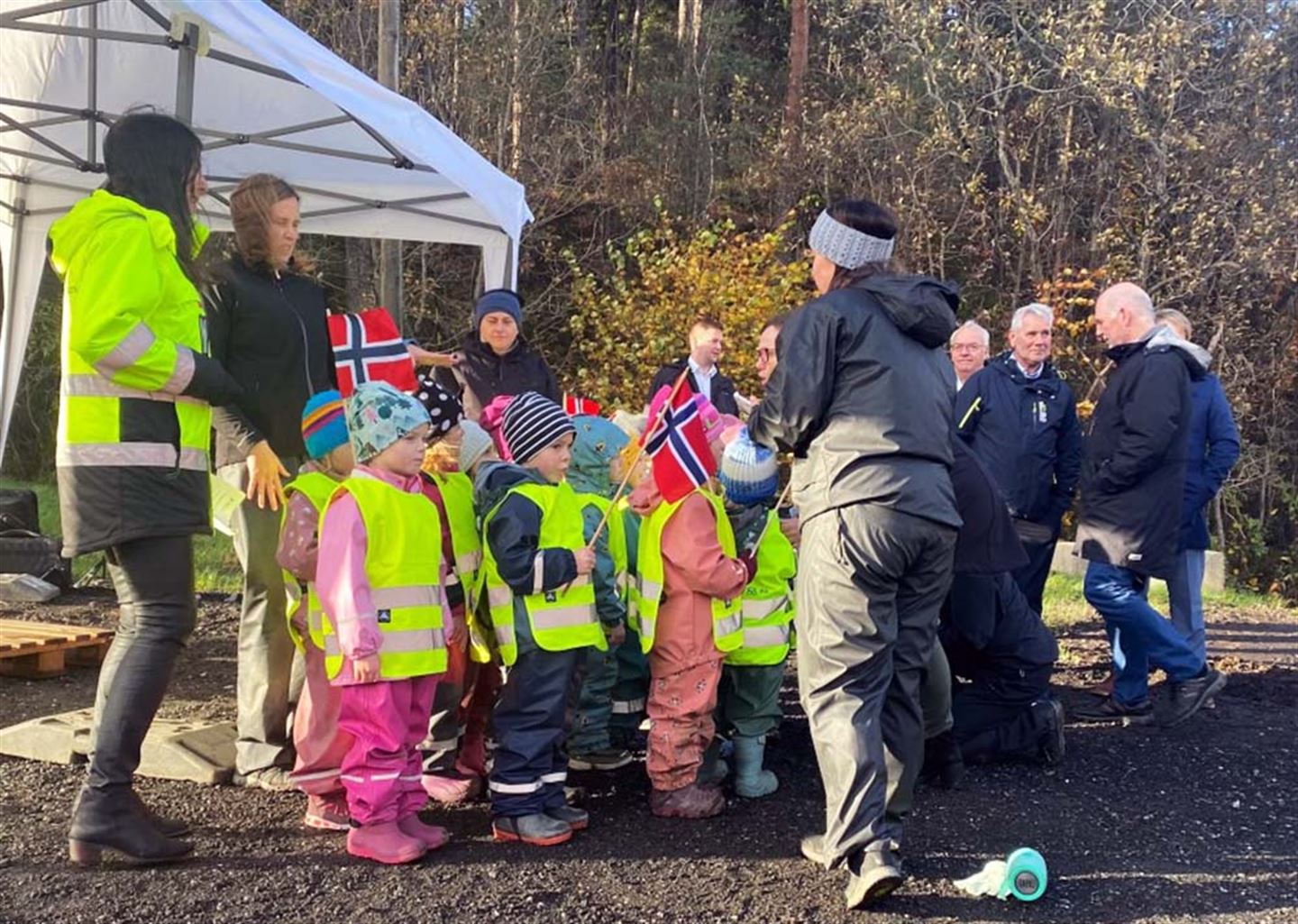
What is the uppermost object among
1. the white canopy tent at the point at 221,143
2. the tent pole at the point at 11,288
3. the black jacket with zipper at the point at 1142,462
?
the white canopy tent at the point at 221,143

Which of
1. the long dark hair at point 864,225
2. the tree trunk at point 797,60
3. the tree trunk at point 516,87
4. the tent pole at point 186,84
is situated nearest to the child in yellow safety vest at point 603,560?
the long dark hair at point 864,225

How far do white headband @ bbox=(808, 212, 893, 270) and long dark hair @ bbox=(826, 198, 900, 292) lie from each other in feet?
0.04

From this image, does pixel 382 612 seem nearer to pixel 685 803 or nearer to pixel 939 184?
pixel 685 803

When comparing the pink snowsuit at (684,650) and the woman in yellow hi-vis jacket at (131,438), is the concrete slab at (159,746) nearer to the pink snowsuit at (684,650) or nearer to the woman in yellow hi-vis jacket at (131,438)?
the woman in yellow hi-vis jacket at (131,438)

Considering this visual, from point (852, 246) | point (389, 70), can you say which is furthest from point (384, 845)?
point (389, 70)

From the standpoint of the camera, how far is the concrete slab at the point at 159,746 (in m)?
4.82

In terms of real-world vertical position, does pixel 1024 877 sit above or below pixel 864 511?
below

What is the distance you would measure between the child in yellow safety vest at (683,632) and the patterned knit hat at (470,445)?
2.10 ft

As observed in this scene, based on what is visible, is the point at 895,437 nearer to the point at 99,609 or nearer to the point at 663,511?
the point at 663,511

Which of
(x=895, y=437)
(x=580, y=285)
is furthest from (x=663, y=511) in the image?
(x=580, y=285)

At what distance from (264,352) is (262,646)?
3.60 ft

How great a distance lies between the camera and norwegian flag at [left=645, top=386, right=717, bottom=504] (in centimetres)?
450

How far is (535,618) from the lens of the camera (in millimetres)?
4285

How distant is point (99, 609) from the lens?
872cm
